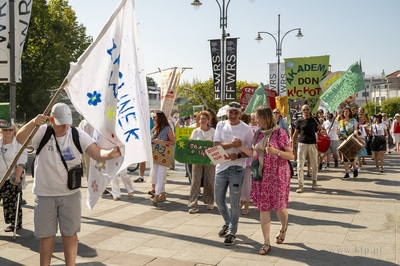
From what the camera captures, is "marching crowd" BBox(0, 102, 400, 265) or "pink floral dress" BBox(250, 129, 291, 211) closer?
"marching crowd" BBox(0, 102, 400, 265)

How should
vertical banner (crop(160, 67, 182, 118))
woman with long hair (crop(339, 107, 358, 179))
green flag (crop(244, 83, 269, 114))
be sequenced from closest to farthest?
green flag (crop(244, 83, 269, 114)) < vertical banner (crop(160, 67, 182, 118)) < woman with long hair (crop(339, 107, 358, 179))

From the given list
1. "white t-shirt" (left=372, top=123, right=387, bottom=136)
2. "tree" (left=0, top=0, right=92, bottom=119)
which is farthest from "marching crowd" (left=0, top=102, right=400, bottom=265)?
"tree" (left=0, top=0, right=92, bottom=119)

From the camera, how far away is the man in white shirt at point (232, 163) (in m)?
5.84

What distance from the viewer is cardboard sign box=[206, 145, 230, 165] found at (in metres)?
5.82

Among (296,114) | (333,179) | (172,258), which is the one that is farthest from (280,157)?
(333,179)

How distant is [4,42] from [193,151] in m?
3.93

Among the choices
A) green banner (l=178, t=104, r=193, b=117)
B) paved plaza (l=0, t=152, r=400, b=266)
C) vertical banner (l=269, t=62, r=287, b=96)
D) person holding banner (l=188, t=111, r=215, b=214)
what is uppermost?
vertical banner (l=269, t=62, r=287, b=96)

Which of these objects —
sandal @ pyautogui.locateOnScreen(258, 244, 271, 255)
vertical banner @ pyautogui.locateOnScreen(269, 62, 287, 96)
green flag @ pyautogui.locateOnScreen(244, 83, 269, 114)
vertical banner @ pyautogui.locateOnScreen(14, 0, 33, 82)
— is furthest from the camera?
vertical banner @ pyautogui.locateOnScreen(269, 62, 287, 96)

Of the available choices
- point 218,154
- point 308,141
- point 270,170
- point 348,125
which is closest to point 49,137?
point 218,154

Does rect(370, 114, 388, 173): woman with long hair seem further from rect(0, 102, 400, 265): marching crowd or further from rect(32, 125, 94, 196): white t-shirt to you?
rect(32, 125, 94, 196): white t-shirt

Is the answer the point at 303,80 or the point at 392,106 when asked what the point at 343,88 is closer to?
the point at 303,80

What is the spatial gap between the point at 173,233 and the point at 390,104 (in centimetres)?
9481

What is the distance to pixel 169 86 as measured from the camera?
11352 millimetres

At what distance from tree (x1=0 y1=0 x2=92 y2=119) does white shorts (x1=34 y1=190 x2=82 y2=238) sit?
82.8 ft
